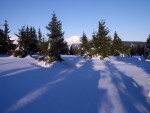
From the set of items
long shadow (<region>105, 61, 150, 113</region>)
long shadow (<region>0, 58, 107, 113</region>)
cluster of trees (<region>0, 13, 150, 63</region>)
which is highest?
cluster of trees (<region>0, 13, 150, 63</region>)

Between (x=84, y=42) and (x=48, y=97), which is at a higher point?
(x=84, y=42)

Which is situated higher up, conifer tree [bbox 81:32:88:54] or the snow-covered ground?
conifer tree [bbox 81:32:88:54]

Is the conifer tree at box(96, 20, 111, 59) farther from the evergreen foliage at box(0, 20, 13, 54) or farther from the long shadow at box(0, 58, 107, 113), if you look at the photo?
the long shadow at box(0, 58, 107, 113)

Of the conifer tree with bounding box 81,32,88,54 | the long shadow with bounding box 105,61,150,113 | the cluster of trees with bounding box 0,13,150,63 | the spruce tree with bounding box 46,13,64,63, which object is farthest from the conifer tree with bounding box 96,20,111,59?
the long shadow with bounding box 105,61,150,113

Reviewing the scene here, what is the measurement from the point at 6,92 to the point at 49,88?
105 inches

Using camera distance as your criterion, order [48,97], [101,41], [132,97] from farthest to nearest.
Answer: [101,41]
[132,97]
[48,97]

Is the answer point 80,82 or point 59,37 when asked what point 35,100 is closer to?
point 80,82

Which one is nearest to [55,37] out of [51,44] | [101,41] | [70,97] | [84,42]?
[51,44]

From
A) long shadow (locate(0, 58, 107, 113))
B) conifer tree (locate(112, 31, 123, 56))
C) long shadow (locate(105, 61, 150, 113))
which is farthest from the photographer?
conifer tree (locate(112, 31, 123, 56))

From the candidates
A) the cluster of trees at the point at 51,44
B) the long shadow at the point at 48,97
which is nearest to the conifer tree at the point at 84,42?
the cluster of trees at the point at 51,44

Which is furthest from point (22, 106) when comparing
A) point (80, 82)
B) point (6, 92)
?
point (80, 82)

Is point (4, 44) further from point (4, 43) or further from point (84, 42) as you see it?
point (84, 42)

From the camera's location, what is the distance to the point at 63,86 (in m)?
15.0

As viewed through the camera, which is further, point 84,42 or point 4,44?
point 84,42
